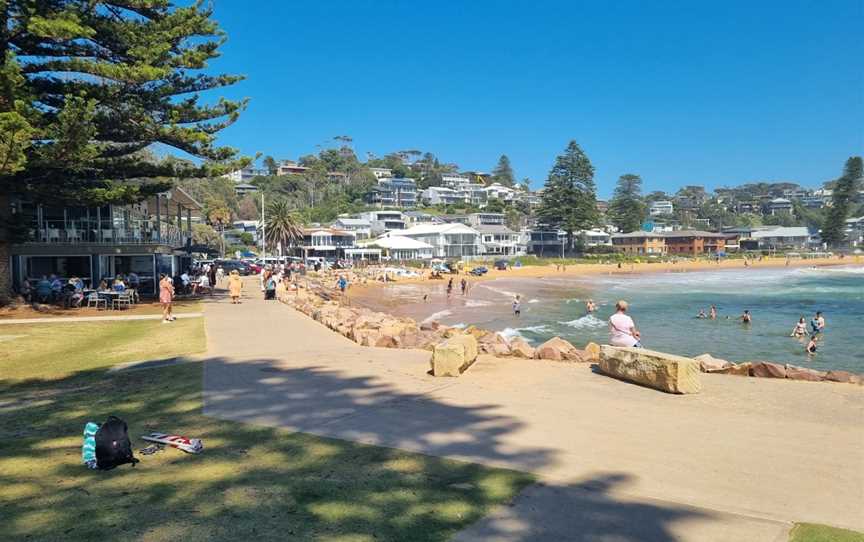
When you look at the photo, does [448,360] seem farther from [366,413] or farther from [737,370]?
[737,370]

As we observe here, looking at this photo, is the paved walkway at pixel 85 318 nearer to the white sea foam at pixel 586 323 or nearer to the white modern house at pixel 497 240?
the white sea foam at pixel 586 323

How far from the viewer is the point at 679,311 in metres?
34.4

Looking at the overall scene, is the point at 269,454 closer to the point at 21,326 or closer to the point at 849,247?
the point at 21,326

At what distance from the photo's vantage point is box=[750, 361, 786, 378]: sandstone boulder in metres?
9.07

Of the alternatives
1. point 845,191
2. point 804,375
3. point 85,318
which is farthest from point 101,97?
point 845,191

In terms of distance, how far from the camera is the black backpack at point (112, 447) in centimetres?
514

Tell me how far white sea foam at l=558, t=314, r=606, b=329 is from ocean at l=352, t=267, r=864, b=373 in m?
0.05

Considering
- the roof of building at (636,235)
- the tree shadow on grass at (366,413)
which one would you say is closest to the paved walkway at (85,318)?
the tree shadow on grass at (366,413)

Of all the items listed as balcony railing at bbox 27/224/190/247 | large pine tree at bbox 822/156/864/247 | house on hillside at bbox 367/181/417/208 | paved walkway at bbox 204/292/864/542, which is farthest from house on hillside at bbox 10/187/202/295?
large pine tree at bbox 822/156/864/247

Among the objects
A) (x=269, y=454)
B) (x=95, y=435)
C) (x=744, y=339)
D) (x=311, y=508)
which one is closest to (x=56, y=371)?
(x=95, y=435)

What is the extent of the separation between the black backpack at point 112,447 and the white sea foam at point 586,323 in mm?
23195

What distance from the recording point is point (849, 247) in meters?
119

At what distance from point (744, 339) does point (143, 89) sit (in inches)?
968

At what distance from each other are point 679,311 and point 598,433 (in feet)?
102
